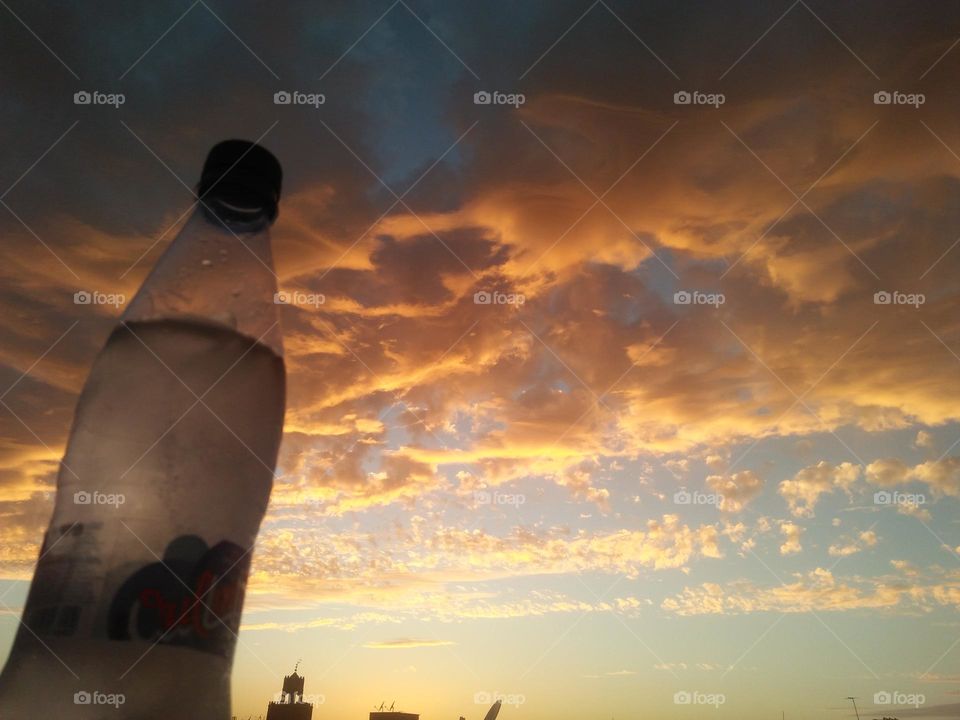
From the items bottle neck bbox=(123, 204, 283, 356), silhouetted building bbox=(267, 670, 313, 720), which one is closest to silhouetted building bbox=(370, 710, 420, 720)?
silhouetted building bbox=(267, 670, 313, 720)

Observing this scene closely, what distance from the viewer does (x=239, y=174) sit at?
8.83 metres

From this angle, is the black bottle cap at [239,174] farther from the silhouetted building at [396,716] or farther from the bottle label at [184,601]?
the silhouetted building at [396,716]

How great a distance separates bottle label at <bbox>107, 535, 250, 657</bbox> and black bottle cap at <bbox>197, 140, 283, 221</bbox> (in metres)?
4.60

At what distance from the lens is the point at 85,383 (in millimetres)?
8094

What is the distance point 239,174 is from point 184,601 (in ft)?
17.8

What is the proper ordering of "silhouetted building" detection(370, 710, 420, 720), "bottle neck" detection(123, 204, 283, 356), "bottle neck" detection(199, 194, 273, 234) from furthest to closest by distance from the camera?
1. "silhouetted building" detection(370, 710, 420, 720)
2. "bottle neck" detection(199, 194, 273, 234)
3. "bottle neck" detection(123, 204, 283, 356)

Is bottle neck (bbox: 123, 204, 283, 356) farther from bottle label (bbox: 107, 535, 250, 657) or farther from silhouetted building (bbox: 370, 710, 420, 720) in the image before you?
silhouetted building (bbox: 370, 710, 420, 720)

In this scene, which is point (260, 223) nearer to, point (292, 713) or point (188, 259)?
point (188, 259)

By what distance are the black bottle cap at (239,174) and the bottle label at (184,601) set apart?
4.60 m

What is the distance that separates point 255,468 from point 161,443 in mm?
1110

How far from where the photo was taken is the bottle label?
6504 millimetres

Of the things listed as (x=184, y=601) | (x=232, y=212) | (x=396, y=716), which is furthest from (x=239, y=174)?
(x=396, y=716)

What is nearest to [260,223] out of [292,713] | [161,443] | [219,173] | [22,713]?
[219,173]

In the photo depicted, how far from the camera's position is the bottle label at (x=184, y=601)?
650 cm
